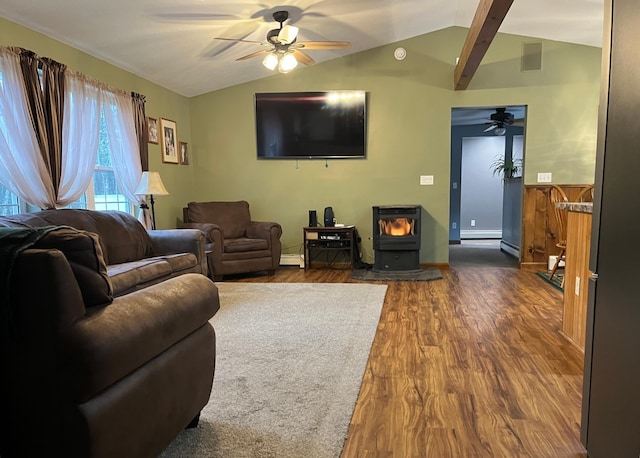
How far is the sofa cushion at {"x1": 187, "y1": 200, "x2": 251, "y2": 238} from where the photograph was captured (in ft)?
16.9

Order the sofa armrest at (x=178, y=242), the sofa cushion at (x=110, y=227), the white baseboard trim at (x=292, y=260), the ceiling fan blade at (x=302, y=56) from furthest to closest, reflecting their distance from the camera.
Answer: the white baseboard trim at (x=292, y=260) → the ceiling fan blade at (x=302, y=56) → the sofa armrest at (x=178, y=242) → the sofa cushion at (x=110, y=227)

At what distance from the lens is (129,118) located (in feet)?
13.7

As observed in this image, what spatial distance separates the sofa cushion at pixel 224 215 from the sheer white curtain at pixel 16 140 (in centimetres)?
218

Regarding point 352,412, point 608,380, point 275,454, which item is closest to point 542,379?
point 608,380

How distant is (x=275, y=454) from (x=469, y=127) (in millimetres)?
8124

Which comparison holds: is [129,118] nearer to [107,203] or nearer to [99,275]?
[107,203]

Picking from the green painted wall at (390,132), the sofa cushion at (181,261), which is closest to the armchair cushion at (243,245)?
the green painted wall at (390,132)

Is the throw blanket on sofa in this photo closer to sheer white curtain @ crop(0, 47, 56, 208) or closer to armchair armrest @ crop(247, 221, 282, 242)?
sheer white curtain @ crop(0, 47, 56, 208)

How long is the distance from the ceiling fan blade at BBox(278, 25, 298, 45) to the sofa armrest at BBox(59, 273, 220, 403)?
2.80 meters

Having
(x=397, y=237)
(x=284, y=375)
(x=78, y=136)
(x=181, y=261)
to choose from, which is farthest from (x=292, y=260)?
(x=284, y=375)

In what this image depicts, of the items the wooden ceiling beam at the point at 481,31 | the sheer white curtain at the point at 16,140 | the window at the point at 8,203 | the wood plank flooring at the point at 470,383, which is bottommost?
the wood plank flooring at the point at 470,383

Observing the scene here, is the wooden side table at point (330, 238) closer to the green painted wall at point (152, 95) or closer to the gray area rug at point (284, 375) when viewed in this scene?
the gray area rug at point (284, 375)

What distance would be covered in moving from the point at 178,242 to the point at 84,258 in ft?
8.71

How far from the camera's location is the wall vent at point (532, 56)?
5176mm
